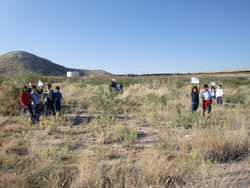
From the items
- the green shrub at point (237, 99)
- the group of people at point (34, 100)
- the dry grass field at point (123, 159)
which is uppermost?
the group of people at point (34, 100)

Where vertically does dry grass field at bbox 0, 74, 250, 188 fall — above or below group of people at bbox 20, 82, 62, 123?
below

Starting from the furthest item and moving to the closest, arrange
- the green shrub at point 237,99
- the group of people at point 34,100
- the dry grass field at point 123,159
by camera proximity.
Answer: the green shrub at point 237,99 < the group of people at point 34,100 < the dry grass field at point 123,159

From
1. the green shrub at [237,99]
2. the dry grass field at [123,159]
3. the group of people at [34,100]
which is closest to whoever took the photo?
the dry grass field at [123,159]

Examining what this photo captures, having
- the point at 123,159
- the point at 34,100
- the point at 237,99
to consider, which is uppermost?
the point at 34,100

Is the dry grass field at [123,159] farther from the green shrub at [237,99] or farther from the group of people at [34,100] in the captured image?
the green shrub at [237,99]

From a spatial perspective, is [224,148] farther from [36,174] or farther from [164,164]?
Result: [36,174]

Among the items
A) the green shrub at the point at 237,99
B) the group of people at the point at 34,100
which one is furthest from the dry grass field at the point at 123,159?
the green shrub at the point at 237,99

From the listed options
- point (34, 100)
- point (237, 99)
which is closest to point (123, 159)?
point (34, 100)

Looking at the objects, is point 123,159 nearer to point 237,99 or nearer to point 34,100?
point 34,100

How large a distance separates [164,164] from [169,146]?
1019 millimetres

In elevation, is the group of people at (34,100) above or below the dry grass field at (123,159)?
above

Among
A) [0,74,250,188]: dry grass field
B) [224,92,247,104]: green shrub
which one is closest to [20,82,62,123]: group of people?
[0,74,250,188]: dry grass field

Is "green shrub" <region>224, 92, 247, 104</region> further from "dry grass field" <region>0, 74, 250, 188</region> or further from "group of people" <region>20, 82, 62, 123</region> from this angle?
"group of people" <region>20, 82, 62, 123</region>

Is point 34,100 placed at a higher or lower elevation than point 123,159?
higher
